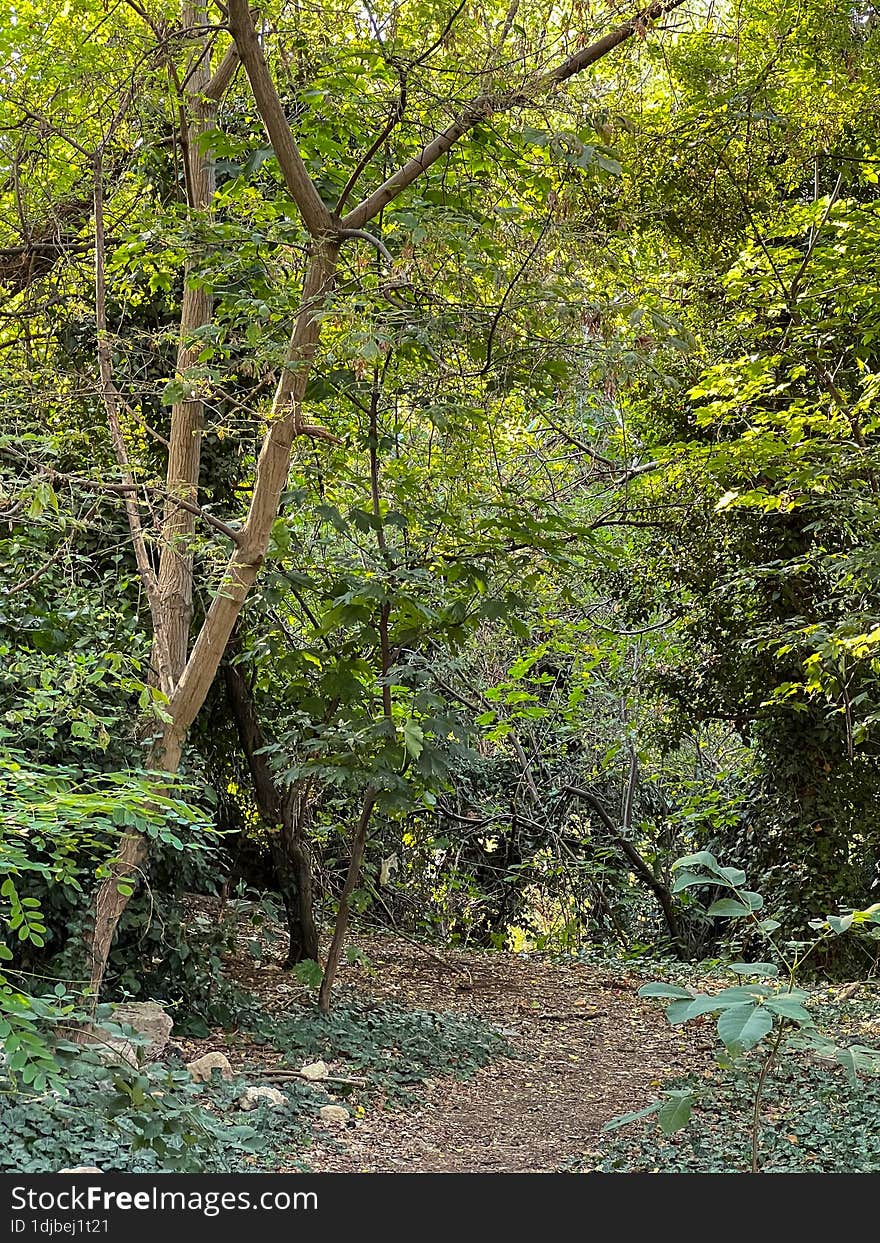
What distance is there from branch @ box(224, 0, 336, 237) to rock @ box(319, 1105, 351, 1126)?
118 inches

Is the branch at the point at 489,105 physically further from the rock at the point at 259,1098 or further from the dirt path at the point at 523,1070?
the dirt path at the point at 523,1070

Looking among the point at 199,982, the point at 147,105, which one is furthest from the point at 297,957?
the point at 147,105

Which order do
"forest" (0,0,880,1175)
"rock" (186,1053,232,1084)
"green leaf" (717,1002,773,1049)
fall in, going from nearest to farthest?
"green leaf" (717,1002,773,1049), "forest" (0,0,880,1175), "rock" (186,1053,232,1084)

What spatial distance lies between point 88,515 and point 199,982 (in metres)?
2.01

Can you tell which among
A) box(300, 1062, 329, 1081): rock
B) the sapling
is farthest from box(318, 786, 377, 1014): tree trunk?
the sapling

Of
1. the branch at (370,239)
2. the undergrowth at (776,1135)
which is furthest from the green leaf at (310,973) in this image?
the branch at (370,239)

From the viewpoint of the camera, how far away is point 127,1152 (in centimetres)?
278

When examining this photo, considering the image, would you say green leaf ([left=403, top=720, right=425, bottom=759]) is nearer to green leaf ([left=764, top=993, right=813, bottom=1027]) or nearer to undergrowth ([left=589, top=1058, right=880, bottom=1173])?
undergrowth ([left=589, top=1058, right=880, bottom=1173])

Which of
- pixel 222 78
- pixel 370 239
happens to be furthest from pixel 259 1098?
pixel 222 78

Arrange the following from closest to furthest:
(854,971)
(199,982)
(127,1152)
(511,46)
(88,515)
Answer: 1. (127,1152)
2. (511,46)
3. (88,515)
4. (199,982)
5. (854,971)

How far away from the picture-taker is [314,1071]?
13.9 feet

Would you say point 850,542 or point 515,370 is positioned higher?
point 515,370

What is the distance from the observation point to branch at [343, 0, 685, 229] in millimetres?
3318

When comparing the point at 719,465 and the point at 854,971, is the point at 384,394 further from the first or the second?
the point at 854,971
